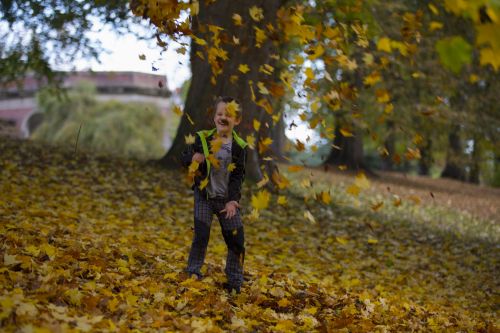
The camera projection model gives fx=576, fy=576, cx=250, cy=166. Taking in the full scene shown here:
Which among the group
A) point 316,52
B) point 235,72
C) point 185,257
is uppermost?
point 235,72

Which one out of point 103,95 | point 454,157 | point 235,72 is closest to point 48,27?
point 235,72

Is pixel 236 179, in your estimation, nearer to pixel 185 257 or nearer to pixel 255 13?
pixel 255 13

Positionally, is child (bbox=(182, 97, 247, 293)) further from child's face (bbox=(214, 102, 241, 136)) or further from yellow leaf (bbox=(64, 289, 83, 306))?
yellow leaf (bbox=(64, 289, 83, 306))

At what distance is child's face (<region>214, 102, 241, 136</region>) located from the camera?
14.2ft

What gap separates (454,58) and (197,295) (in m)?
2.75

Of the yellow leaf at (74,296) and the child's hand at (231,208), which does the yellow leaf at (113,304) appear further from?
the child's hand at (231,208)

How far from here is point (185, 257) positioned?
5863mm

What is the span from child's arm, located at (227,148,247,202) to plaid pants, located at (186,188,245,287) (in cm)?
10

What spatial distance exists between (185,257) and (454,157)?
45.2ft

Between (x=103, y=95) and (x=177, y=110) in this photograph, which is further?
(x=103, y=95)

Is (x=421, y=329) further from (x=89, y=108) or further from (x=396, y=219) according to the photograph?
(x=89, y=108)

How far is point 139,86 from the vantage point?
38.9m

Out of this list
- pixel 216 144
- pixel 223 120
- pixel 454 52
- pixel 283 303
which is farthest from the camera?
pixel 283 303

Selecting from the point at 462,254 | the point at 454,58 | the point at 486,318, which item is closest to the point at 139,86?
the point at 462,254
